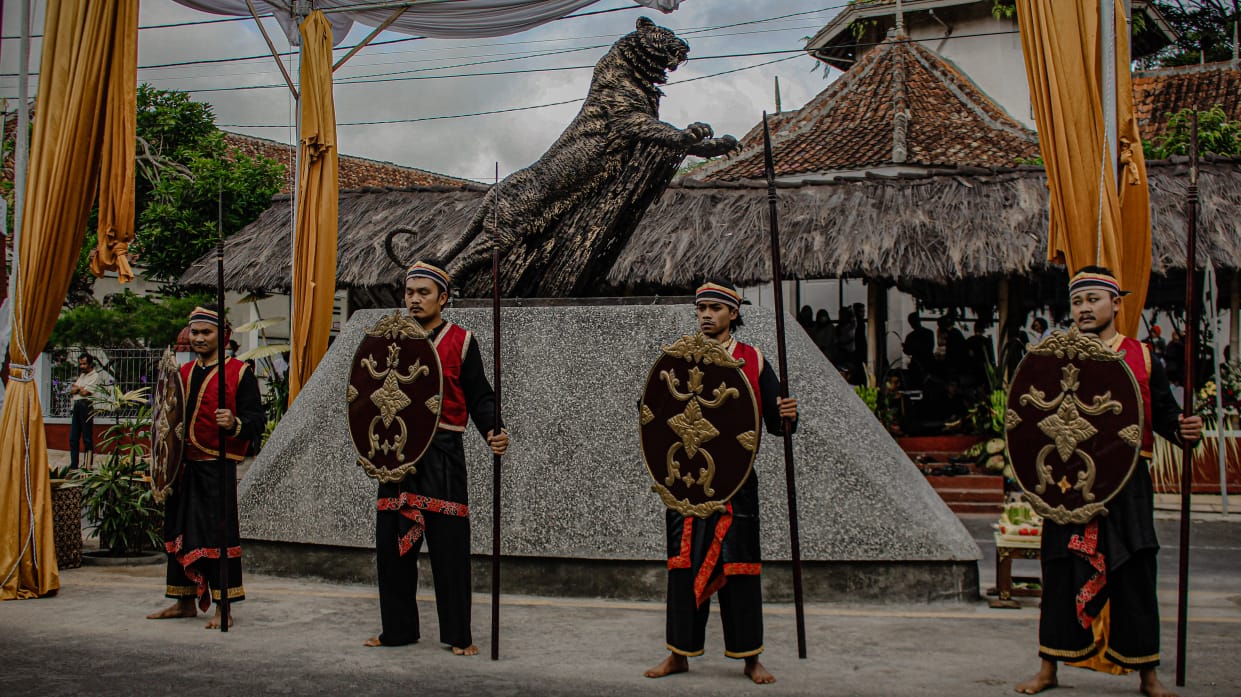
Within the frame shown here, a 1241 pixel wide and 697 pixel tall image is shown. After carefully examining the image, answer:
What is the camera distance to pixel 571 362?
281 inches

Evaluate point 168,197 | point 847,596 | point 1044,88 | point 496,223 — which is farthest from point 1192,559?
point 168,197

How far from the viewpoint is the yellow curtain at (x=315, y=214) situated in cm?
945

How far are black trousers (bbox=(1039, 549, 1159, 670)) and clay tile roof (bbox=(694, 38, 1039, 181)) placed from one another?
14.5m

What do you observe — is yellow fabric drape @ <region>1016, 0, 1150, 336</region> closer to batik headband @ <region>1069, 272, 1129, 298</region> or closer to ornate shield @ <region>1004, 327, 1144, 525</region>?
batik headband @ <region>1069, 272, 1129, 298</region>

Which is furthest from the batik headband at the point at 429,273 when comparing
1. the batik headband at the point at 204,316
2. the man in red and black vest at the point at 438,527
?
the batik headband at the point at 204,316

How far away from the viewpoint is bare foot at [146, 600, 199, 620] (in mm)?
6164

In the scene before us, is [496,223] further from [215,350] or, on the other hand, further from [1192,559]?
[1192,559]

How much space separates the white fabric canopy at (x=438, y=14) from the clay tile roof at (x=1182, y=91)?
16140 millimetres

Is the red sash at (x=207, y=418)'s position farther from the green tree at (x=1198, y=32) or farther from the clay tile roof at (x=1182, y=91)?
the green tree at (x=1198, y=32)

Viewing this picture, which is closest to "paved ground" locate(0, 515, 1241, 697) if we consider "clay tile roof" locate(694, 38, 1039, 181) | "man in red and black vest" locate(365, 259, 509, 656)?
"man in red and black vest" locate(365, 259, 509, 656)

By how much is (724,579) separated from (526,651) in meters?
1.04

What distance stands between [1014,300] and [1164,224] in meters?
1.92

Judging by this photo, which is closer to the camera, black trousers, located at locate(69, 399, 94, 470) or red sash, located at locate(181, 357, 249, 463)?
red sash, located at locate(181, 357, 249, 463)

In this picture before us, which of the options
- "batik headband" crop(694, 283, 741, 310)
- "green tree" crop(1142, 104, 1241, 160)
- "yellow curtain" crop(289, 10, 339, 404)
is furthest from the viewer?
"green tree" crop(1142, 104, 1241, 160)
